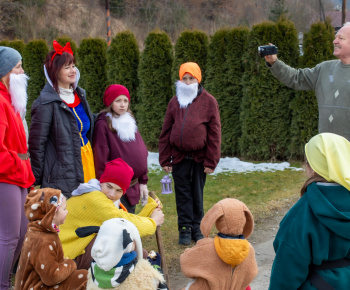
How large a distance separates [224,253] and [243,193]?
440cm

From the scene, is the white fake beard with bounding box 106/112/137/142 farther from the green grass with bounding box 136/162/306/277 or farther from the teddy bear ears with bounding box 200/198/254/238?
the teddy bear ears with bounding box 200/198/254/238

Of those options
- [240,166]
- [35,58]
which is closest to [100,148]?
[240,166]

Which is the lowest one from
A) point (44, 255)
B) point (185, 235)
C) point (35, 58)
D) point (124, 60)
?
point (185, 235)

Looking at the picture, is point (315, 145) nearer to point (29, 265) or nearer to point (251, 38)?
point (29, 265)

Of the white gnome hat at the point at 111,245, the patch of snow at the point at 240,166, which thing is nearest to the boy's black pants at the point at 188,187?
the white gnome hat at the point at 111,245

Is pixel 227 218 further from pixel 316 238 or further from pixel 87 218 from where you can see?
pixel 87 218

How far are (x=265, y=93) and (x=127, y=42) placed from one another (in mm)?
3623

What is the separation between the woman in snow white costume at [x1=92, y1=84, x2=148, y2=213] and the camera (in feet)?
13.0

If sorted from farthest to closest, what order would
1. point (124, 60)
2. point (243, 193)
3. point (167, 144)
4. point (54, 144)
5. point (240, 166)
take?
point (124, 60) → point (240, 166) → point (243, 193) → point (167, 144) → point (54, 144)

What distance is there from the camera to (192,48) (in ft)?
31.4

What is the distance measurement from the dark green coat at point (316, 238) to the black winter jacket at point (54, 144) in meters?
2.08

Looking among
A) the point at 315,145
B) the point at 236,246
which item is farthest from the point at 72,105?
the point at 315,145

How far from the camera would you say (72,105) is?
3.83 meters

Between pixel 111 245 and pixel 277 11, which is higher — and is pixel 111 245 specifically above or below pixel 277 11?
below
